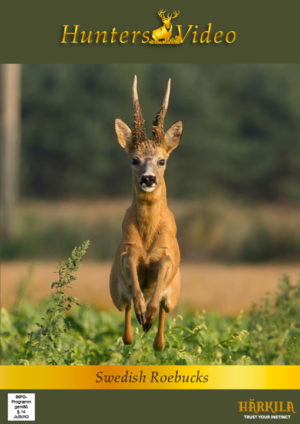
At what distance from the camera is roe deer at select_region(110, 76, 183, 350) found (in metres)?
6.34

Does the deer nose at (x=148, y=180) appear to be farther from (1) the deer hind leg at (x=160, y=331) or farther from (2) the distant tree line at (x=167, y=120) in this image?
(2) the distant tree line at (x=167, y=120)

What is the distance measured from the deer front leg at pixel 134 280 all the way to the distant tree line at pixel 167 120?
26.2m

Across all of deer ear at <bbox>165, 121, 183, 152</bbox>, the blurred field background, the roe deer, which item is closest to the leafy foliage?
the roe deer

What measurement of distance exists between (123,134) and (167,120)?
85.9ft

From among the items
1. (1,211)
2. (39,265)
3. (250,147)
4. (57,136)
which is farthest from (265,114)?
(39,265)

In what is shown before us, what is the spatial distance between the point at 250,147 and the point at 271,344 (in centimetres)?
2719

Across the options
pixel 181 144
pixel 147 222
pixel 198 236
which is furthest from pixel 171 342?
pixel 181 144

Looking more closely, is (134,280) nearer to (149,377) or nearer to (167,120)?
(149,377)

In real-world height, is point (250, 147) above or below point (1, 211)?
above

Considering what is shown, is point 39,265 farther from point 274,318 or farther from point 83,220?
point 274,318

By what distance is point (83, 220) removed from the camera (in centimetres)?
2645

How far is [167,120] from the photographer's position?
32.5m

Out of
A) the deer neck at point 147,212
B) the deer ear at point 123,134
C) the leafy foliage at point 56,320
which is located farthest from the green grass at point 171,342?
Answer: the deer ear at point 123,134

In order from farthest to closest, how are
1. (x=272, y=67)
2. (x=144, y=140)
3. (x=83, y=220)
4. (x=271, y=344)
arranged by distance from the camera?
1. (x=272, y=67)
2. (x=83, y=220)
3. (x=271, y=344)
4. (x=144, y=140)
